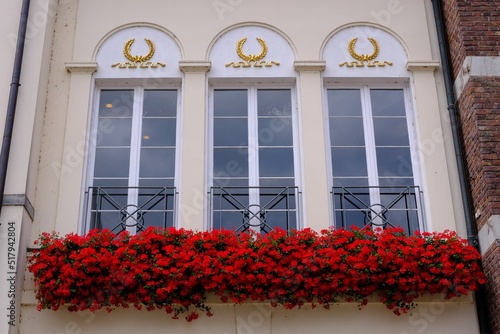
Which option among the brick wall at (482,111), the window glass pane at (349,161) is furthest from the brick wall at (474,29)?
the window glass pane at (349,161)

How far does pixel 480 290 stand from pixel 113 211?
194 inches

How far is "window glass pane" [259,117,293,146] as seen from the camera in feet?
38.0

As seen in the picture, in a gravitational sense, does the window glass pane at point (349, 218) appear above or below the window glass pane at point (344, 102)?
below

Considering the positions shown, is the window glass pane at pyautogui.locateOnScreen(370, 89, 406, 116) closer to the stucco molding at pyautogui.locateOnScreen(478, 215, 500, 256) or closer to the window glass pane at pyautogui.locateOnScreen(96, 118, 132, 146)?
the stucco molding at pyautogui.locateOnScreen(478, 215, 500, 256)

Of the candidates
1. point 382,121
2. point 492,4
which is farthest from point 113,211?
point 492,4

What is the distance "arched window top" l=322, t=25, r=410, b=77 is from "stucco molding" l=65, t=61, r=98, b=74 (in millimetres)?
3391

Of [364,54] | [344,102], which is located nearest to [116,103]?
[344,102]

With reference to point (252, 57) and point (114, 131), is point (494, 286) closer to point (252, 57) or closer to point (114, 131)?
point (252, 57)

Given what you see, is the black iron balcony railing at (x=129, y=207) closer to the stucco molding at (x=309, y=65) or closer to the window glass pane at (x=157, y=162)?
the window glass pane at (x=157, y=162)

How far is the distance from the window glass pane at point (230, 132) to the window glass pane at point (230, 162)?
0.12 m

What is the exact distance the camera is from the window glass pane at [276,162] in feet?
37.2

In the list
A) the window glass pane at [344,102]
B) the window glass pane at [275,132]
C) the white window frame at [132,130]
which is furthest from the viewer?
the window glass pane at [344,102]

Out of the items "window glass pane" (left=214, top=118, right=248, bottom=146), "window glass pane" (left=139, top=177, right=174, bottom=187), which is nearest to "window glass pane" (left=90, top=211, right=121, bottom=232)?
"window glass pane" (left=139, top=177, right=174, bottom=187)

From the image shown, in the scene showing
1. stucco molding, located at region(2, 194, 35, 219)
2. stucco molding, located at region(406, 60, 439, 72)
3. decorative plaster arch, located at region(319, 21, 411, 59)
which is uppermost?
decorative plaster arch, located at region(319, 21, 411, 59)
